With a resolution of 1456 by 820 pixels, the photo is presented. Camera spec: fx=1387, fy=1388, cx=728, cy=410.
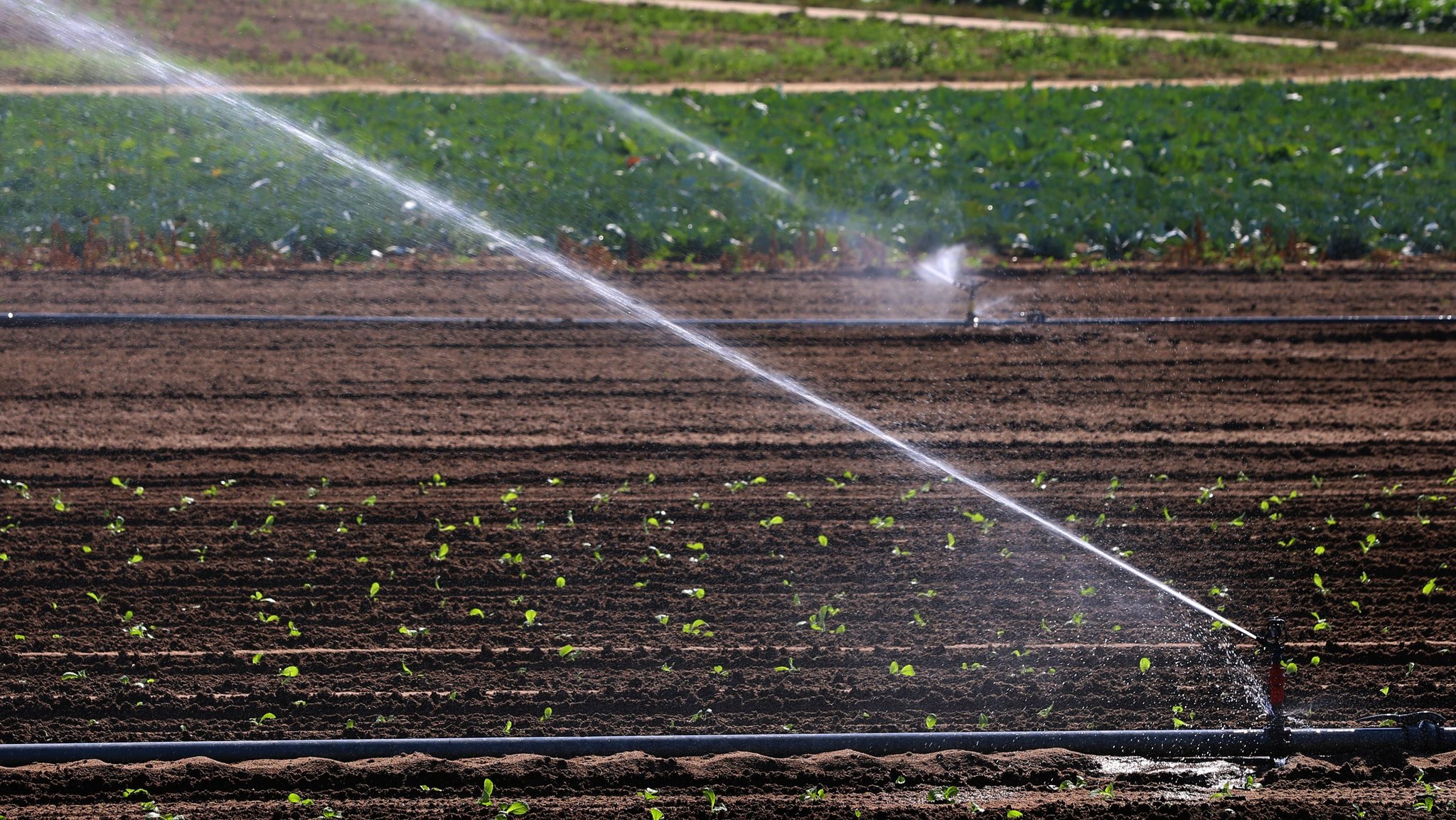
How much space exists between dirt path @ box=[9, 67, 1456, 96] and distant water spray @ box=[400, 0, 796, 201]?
0.62 m

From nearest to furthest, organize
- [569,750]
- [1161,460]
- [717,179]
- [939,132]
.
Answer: [569,750]
[1161,460]
[717,179]
[939,132]

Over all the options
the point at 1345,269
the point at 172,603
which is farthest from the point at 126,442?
the point at 1345,269

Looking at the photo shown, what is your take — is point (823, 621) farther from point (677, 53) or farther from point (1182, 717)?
point (677, 53)

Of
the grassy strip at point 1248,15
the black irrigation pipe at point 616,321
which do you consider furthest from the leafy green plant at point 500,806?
the grassy strip at point 1248,15

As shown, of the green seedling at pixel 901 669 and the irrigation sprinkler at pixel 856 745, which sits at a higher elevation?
the green seedling at pixel 901 669

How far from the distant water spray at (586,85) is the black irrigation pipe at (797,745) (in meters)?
10.2

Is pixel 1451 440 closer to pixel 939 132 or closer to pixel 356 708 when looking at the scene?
pixel 356 708

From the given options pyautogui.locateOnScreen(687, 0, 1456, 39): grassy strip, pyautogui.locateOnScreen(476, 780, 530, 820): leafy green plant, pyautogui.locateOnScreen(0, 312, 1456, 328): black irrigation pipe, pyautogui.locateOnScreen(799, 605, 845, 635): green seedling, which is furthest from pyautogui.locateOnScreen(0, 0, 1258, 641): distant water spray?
pyautogui.locateOnScreen(687, 0, 1456, 39): grassy strip

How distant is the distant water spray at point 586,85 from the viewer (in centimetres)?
1691

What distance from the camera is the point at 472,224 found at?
15531mm

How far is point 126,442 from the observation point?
9938 millimetres

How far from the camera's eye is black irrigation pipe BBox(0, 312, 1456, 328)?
12203mm

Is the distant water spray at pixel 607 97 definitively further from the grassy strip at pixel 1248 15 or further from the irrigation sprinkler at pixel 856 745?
the grassy strip at pixel 1248 15

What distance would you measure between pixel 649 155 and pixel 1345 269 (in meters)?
8.11
